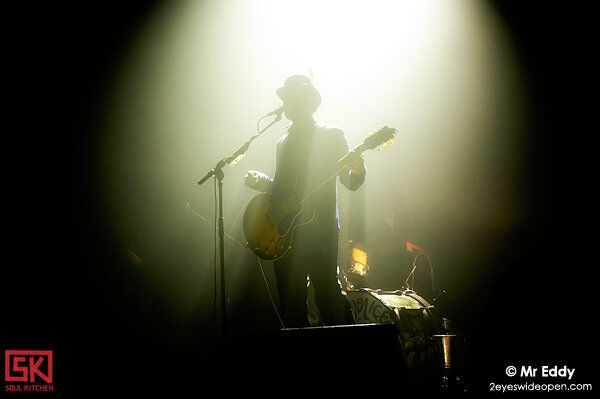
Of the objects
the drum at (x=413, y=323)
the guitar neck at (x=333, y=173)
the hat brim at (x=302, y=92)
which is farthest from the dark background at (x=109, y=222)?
the hat brim at (x=302, y=92)

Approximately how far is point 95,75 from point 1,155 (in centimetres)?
111

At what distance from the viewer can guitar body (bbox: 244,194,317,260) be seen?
2.25m

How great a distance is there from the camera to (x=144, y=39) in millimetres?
3738

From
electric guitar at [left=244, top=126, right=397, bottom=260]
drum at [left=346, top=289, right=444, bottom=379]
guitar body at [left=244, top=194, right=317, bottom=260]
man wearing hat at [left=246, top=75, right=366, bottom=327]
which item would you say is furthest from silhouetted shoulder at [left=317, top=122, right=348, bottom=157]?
drum at [left=346, top=289, right=444, bottom=379]

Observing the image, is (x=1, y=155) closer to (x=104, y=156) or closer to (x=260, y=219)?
(x=104, y=156)

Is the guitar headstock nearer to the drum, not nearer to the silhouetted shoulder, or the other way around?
the silhouetted shoulder

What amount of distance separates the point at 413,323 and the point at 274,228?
1.91 meters

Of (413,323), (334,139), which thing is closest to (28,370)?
(334,139)

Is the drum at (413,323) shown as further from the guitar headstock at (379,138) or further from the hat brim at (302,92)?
the hat brim at (302,92)

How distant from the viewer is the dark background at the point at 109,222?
8.70 feet

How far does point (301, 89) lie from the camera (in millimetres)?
2576

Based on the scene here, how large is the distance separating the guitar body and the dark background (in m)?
1.28

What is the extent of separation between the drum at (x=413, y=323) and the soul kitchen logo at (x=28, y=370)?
Answer: 102 inches

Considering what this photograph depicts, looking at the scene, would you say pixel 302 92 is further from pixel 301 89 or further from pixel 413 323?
pixel 413 323
